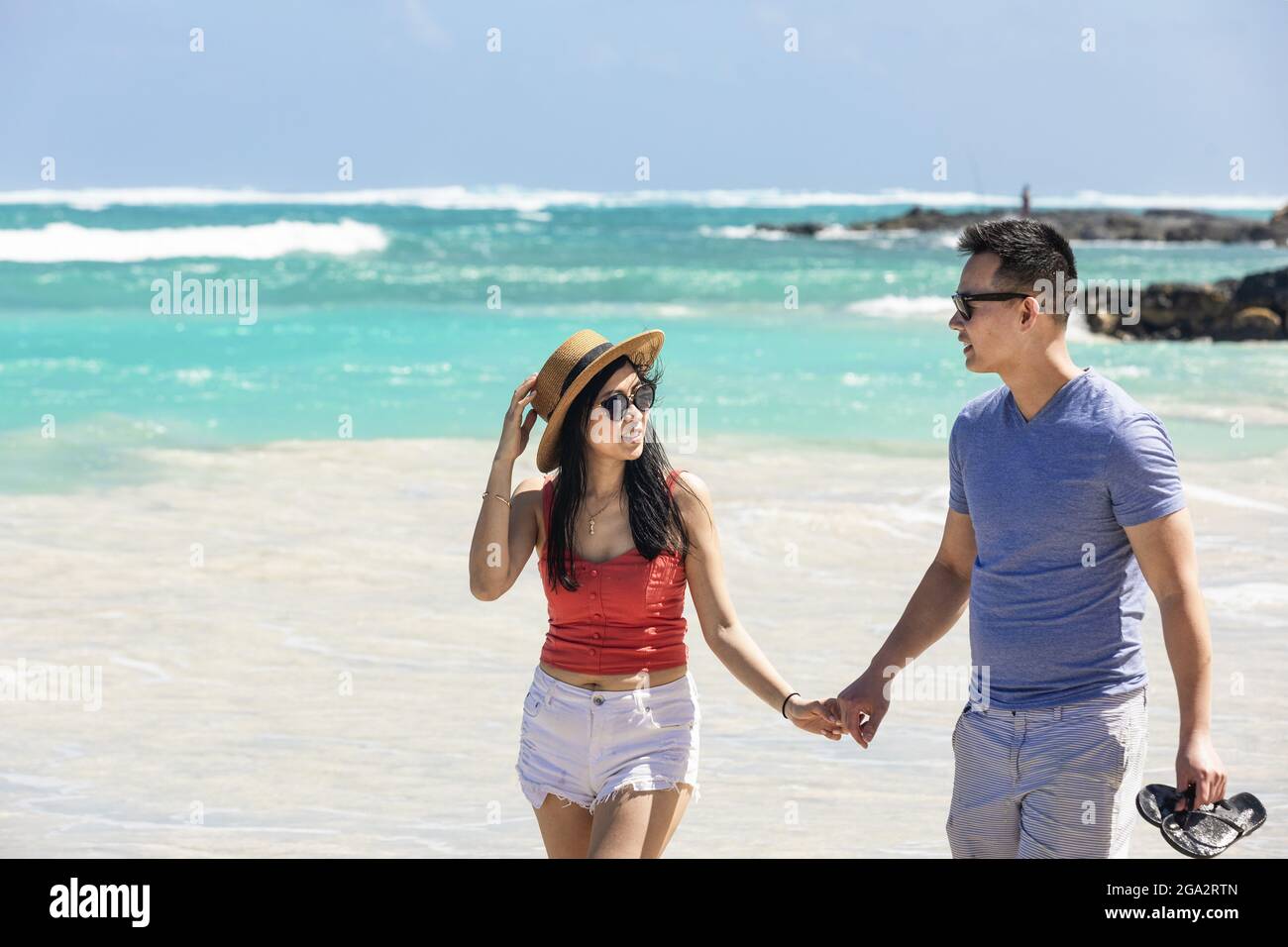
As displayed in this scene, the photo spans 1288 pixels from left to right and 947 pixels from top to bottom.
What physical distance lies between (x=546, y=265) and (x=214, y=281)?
10.9 metres

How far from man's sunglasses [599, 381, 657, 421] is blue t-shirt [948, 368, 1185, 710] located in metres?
0.78

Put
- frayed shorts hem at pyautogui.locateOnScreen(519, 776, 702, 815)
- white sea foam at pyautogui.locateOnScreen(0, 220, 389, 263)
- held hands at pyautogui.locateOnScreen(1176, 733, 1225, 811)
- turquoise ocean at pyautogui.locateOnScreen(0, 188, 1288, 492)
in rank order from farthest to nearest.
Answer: white sea foam at pyautogui.locateOnScreen(0, 220, 389, 263), turquoise ocean at pyautogui.locateOnScreen(0, 188, 1288, 492), frayed shorts hem at pyautogui.locateOnScreen(519, 776, 702, 815), held hands at pyautogui.locateOnScreen(1176, 733, 1225, 811)

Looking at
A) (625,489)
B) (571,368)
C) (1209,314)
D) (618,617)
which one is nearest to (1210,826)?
(618,617)

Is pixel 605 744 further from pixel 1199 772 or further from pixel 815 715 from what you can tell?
pixel 1199 772

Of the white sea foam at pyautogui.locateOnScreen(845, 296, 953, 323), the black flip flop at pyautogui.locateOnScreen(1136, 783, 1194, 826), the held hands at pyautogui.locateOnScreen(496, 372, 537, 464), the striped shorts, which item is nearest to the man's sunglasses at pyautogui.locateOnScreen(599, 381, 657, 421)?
the held hands at pyautogui.locateOnScreen(496, 372, 537, 464)

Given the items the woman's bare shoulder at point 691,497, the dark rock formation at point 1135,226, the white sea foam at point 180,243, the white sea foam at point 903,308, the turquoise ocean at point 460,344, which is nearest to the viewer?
the woman's bare shoulder at point 691,497

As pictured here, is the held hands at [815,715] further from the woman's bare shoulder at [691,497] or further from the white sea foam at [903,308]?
the white sea foam at [903,308]

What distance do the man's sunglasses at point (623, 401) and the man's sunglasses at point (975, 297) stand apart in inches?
27.7

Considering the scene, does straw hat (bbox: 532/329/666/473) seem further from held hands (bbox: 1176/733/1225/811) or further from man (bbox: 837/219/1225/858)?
held hands (bbox: 1176/733/1225/811)

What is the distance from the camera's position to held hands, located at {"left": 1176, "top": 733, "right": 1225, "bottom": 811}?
2.81 m

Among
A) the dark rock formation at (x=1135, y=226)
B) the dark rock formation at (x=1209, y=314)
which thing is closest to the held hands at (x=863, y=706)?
the dark rock formation at (x=1209, y=314)

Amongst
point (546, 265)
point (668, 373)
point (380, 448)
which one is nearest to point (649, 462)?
point (380, 448)

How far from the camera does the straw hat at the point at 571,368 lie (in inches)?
139
